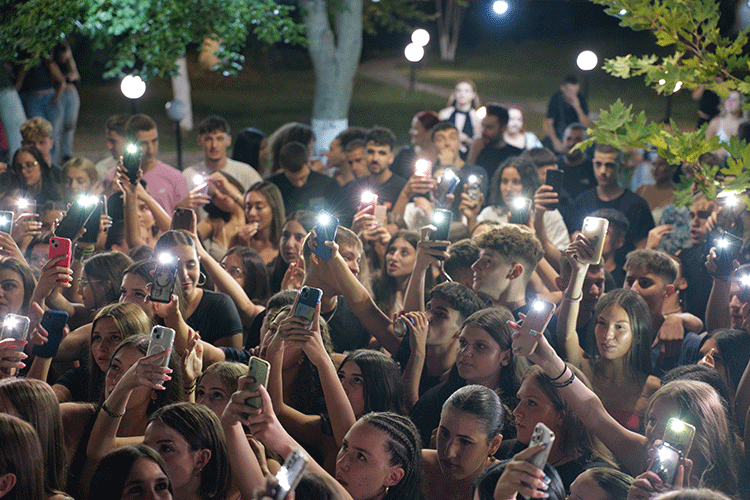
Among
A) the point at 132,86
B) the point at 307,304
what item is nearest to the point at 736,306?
the point at 307,304

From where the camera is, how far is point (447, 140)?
350 inches

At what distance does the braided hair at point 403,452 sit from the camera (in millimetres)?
3629

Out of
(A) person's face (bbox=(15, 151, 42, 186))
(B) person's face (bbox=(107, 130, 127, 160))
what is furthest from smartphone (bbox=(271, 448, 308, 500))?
(B) person's face (bbox=(107, 130, 127, 160))

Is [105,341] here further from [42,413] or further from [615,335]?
[615,335]

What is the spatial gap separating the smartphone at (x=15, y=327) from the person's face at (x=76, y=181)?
3.93 m

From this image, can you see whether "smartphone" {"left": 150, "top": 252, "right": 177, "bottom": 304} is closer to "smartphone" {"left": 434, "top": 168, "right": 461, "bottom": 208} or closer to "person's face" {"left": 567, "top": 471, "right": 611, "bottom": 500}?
"person's face" {"left": 567, "top": 471, "right": 611, "bottom": 500}

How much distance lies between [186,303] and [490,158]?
5.45 meters

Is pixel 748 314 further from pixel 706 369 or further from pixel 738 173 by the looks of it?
pixel 738 173

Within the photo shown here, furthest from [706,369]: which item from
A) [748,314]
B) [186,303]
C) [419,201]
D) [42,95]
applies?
[42,95]

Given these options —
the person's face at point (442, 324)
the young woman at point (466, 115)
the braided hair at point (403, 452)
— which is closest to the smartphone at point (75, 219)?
the person's face at point (442, 324)

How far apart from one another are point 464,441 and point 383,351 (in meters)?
Result: 1.47

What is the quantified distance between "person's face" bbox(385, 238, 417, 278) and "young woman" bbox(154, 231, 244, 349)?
1272 millimetres

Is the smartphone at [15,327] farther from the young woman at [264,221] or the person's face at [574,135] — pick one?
the person's face at [574,135]

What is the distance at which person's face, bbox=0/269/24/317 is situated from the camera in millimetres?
5070
